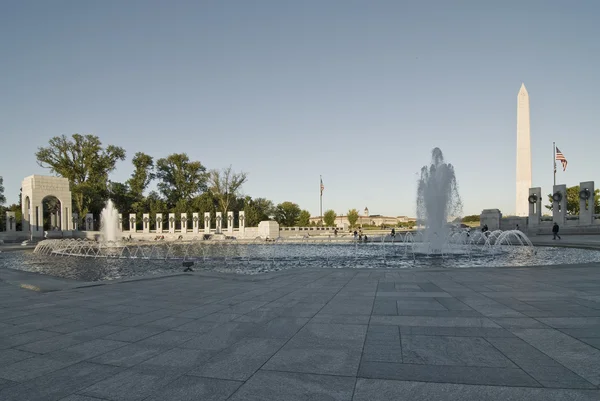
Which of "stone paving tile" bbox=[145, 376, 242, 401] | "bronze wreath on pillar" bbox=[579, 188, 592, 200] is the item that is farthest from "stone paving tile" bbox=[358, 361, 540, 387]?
"bronze wreath on pillar" bbox=[579, 188, 592, 200]

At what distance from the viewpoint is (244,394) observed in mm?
3570

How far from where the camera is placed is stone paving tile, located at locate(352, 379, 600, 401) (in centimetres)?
334

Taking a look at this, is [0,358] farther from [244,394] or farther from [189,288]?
[189,288]

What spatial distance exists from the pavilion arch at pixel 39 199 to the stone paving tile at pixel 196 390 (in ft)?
168

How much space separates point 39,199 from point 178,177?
25457 mm

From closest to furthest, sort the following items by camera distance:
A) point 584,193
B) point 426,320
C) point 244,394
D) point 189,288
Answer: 1. point 244,394
2. point 426,320
3. point 189,288
4. point 584,193

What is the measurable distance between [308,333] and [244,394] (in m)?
2.12

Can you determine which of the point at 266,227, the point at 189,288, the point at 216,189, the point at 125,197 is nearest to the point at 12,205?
the point at 125,197

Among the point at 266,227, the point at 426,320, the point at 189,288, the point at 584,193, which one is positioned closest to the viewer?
the point at 426,320

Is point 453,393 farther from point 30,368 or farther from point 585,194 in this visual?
point 585,194

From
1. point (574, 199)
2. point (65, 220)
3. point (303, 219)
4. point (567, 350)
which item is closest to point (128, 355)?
point (567, 350)

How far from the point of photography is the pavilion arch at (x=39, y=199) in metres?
47.7

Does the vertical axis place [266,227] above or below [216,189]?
below

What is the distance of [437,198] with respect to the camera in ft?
78.3
